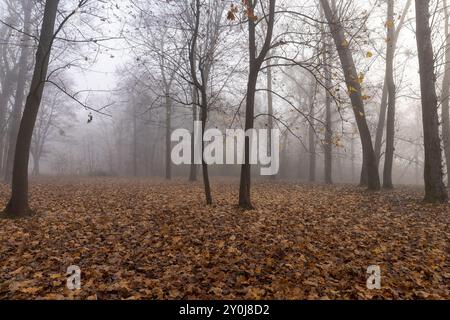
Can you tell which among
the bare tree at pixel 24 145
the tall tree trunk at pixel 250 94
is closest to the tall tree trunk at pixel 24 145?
the bare tree at pixel 24 145

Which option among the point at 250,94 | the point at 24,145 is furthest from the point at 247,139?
the point at 24,145

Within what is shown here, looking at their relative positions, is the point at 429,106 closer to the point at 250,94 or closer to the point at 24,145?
the point at 250,94

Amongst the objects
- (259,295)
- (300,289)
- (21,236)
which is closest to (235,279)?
(259,295)

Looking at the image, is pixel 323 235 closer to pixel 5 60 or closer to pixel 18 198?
pixel 18 198

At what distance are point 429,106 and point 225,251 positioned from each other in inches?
341

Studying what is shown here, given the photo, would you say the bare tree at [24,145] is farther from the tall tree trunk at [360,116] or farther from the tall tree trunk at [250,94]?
the tall tree trunk at [360,116]

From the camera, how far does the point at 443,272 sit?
538cm

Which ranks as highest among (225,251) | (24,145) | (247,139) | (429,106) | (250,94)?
(250,94)

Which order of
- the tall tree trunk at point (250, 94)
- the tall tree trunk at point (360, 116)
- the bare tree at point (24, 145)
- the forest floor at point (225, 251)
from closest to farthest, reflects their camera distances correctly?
the forest floor at point (225, 251) < the bare tree at point (24, 145) < the tall tree trunk at point (250, 94) < the tall tree trunk at point (360, 116)

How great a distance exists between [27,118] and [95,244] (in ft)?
14.9

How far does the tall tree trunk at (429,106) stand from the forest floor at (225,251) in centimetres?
93

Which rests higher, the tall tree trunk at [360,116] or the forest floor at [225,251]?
the tall tree trunk at [360,116]

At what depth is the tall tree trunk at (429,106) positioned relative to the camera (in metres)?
10.2

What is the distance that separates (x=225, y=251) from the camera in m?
6.19
